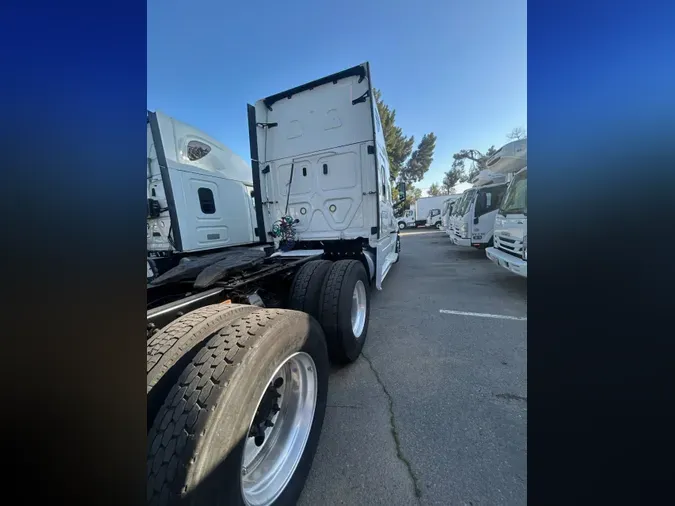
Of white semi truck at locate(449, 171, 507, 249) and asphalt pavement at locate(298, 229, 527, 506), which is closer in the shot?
asphalt pavement at locate(298, 229, 527, 506)

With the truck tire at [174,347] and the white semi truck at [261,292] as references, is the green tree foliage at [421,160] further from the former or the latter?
the truck tire at [174,347]

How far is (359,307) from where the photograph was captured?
3467 mm

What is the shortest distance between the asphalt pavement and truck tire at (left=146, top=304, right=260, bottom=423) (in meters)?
1.11

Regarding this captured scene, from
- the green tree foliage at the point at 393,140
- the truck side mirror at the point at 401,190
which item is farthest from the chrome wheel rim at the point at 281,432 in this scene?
the green tree foliage at the point at 393,140

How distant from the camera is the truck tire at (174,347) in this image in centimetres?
124

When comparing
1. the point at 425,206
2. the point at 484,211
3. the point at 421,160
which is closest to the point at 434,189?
the point at 421,160

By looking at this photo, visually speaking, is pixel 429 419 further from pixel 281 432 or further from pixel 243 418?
pixel 243 418

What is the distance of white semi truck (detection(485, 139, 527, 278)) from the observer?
16.2 feet

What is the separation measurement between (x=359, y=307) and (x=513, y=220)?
161 inches

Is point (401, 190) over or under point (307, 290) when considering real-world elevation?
over

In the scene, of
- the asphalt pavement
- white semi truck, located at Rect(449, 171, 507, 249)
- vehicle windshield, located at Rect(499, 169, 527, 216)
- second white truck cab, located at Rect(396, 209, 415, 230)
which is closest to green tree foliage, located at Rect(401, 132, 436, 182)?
second white truck cab, located at Rect(396, 209, 415, 230)

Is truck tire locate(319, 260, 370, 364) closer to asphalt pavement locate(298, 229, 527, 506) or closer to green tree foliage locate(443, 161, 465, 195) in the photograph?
asphalt pavement locate(298, 229, 527, 506)

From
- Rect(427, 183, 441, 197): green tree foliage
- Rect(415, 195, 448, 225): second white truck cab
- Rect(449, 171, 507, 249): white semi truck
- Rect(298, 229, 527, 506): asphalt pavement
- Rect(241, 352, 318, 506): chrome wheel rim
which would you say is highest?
Rect(427, 183, 441, 197): green tree foliage

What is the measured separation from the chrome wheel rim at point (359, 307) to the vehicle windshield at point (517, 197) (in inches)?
159
